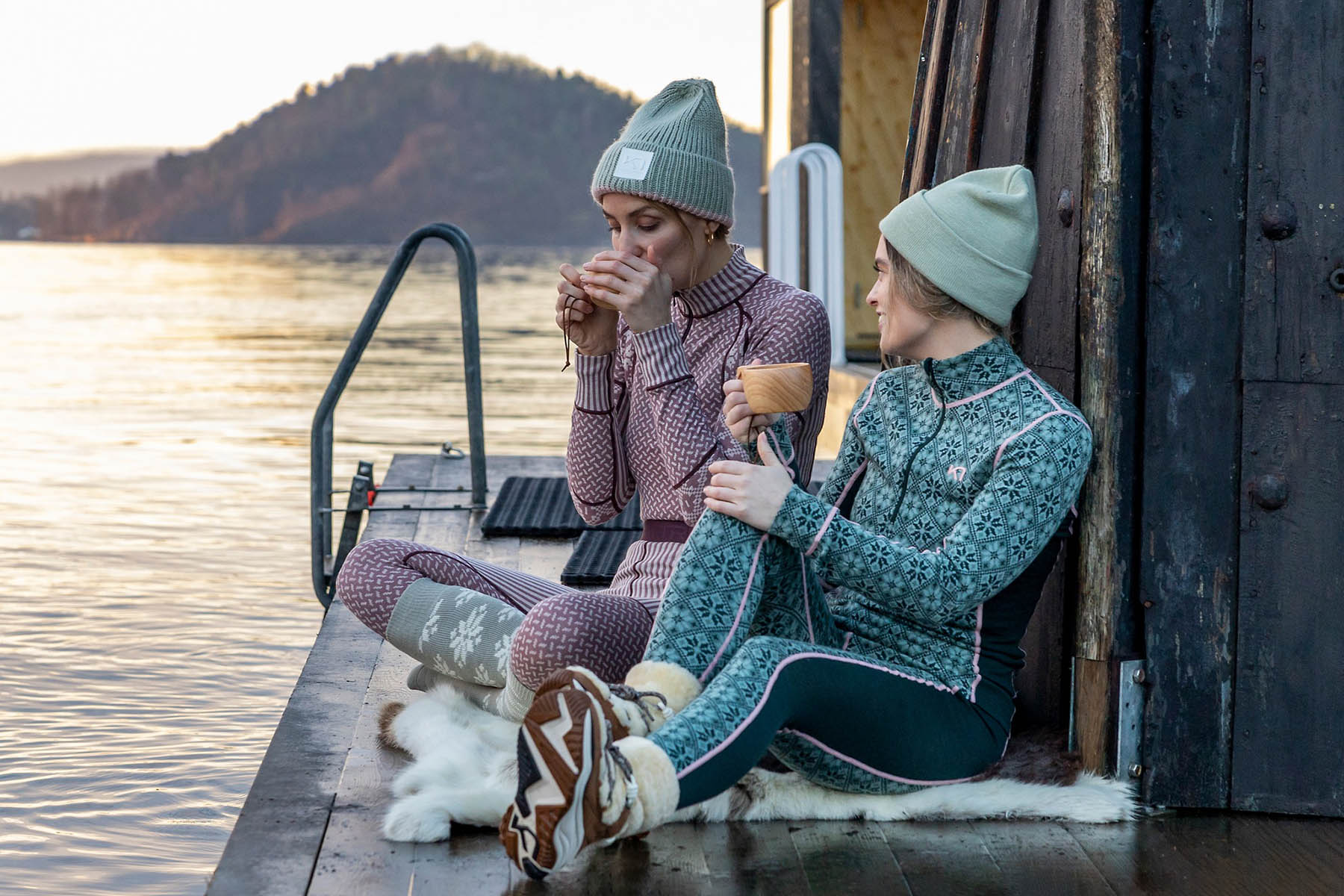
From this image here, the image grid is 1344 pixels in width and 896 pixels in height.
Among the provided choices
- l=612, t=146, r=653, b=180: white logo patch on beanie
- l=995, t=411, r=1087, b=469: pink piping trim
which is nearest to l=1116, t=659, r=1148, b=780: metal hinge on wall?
l=995, t=411, r=1087, b=469: pink piping trim

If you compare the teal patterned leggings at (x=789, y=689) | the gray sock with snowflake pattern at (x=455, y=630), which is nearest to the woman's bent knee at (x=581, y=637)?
the gray sock with snowflake pattern at (x=455, y=630)

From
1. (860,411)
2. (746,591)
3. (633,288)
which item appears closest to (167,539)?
(633,288)

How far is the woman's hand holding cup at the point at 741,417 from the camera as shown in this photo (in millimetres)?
2291

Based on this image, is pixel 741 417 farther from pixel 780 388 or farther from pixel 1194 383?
pixel 1194 383

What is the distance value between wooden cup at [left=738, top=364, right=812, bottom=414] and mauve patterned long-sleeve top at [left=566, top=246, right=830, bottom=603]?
26 cm

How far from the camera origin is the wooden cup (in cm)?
221

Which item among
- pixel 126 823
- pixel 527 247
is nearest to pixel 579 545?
pixel 126 823

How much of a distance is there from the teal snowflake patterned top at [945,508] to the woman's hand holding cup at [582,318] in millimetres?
491

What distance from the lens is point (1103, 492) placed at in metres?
2.32

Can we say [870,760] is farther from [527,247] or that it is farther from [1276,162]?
[527,247]

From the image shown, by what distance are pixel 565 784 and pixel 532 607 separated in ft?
3.50

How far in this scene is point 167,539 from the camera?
610 centimetres

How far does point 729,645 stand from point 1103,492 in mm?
666

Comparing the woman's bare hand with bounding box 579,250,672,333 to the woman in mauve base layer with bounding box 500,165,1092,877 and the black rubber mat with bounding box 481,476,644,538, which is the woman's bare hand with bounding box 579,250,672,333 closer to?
the woman in mauve base layer with bounding box 500,165,1092,877
